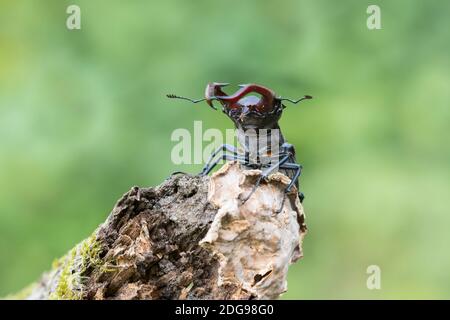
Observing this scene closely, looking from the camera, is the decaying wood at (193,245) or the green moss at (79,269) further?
the green moss at (79,269)

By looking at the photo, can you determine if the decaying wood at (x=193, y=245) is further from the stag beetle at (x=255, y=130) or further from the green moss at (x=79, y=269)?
the stag beetle at (x=255, y=130)

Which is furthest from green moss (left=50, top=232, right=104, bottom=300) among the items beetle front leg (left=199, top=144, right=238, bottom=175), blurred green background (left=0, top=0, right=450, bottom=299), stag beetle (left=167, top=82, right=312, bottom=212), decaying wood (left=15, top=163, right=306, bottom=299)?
blurred green background (left=0, top=0, right=450, bottom=299)

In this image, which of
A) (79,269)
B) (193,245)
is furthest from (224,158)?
(79,269)

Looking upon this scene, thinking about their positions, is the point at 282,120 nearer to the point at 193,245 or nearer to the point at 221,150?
the point at 221,150

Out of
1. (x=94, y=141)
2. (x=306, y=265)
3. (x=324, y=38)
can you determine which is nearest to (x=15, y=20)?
(x=94, y=141)

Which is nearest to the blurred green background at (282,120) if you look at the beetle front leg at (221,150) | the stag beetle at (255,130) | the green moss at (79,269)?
the beetle front leg at (221,150)

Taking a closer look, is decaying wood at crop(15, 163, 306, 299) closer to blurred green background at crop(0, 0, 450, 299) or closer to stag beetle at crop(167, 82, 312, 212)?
stag beetle at crop(167, 82, 312, 212)
